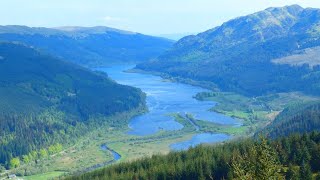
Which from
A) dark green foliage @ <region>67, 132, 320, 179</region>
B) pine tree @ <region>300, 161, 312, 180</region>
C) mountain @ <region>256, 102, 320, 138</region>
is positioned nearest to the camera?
pine tree @ <region>300, 161, 312, 180</region>

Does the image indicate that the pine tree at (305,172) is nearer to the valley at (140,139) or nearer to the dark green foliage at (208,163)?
the dark green foliage at (208,163)

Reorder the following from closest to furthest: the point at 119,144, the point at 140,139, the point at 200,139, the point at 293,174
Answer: the point at 293,174, the point at 119,144, the point at 200,139, the point at 140,139

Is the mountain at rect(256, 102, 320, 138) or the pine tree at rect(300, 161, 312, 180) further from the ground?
the pine tree at rect(300, 161, 312, 180)

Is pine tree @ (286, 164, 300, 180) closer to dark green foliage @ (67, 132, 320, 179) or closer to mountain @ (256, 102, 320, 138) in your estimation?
dark green foliage @ (67, 132, 320, 179)

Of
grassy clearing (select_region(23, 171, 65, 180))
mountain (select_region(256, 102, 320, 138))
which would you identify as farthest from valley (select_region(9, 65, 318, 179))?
mountain (select_region(256, 102, 320, 138))

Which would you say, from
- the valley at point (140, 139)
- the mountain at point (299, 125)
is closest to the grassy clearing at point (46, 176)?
the valley at point (140, 139)

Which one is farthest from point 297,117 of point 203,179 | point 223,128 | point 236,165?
point 236,165

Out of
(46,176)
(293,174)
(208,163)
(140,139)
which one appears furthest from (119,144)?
(293,174)

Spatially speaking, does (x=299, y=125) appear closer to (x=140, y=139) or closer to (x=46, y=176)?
(x=140, y=139)

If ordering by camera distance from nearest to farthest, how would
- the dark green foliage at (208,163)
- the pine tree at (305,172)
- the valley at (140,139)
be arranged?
the pine tree at (305,172), the dark green foliage at (208,163), the valley at (140,139)

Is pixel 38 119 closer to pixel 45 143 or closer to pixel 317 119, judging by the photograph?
pixel 45 143

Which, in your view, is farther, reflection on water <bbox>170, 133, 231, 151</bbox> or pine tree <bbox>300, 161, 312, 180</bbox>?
reflection on water <bbox>170, 133, 231, 151</bbox>
